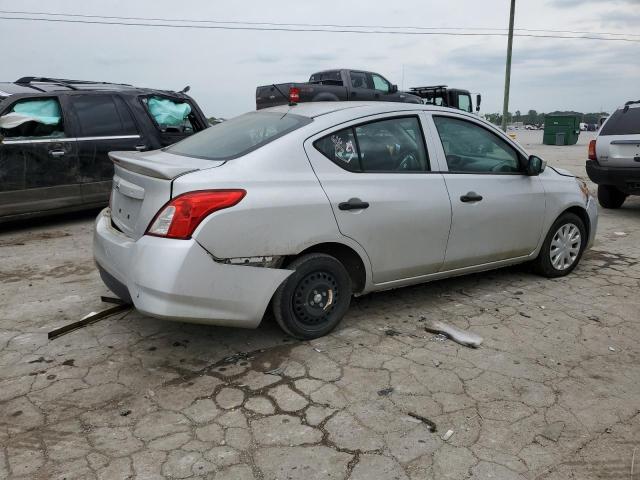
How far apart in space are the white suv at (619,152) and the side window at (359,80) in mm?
8946

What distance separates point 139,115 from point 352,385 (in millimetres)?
5315

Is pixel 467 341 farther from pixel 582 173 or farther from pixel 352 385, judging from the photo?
pixel 582 173

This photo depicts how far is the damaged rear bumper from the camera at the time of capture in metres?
2.88

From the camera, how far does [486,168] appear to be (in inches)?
167

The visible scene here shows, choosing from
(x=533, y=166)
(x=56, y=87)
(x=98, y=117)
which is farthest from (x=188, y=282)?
Result: (x=56, y=87)

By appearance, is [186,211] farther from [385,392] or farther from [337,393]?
[385,392]

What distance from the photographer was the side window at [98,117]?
6.50 m

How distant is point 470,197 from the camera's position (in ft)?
13.1

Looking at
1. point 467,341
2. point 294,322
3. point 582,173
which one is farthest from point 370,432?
point 582,173

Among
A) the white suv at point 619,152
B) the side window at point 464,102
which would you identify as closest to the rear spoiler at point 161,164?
the white suv at point 619,152

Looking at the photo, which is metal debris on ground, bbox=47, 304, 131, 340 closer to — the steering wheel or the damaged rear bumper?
the damaged rear bumper

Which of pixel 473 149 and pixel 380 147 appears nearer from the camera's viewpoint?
pixel 380 147

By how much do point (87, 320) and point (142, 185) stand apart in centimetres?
118

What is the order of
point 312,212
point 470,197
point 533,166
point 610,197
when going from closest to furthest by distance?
point 312,212 < point 470,197 < point 533,166 < point 610,197
